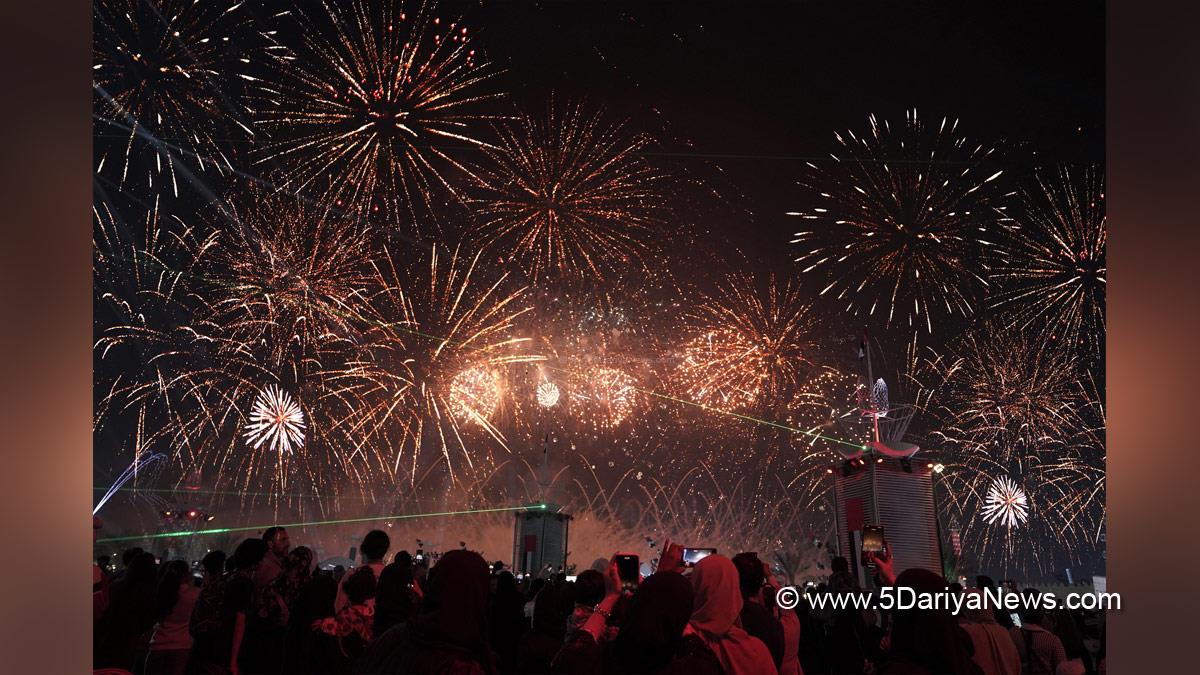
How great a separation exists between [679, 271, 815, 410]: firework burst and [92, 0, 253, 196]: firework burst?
433 inches

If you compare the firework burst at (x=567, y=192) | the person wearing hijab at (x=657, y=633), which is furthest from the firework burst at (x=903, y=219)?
the person wearing hijab at (x=657, y=633)

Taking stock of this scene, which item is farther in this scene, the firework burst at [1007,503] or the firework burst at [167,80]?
the firework burst at [1007,503]

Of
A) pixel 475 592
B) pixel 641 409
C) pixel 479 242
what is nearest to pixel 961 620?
pixel 475 592

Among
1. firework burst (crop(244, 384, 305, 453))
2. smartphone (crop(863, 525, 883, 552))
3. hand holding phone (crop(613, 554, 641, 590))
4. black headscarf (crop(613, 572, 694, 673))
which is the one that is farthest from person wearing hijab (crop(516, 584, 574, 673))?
firework burst (crop(244, 384, 305, 453))

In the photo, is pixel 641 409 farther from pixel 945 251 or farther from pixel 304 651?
pixel 304 651

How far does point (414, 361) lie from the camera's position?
24734 millimetres

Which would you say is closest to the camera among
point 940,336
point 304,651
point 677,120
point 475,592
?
point 475,592

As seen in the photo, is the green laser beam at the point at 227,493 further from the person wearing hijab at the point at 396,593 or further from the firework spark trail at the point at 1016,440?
the person wearing hijab at the point at 396,593

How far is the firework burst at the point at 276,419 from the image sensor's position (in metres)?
24.9

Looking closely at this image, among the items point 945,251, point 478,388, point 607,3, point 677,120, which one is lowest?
point 478,388

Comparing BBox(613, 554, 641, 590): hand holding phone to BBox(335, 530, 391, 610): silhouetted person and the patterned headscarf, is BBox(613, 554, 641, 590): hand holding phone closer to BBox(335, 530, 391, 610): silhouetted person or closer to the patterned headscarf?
BBox(335, 530, 391, 610): silhouetted person

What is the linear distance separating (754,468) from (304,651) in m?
28.3

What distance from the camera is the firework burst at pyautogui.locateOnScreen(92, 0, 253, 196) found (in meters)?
18.1

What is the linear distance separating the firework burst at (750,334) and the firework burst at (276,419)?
9252 millimetres
